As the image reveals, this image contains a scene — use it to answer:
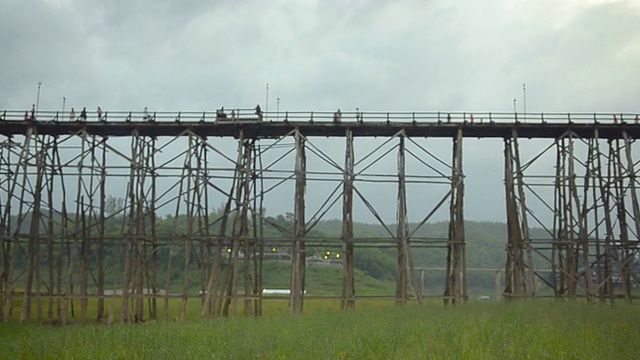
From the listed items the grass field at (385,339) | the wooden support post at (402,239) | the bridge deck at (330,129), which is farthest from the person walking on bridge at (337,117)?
the grass field at (385,339)

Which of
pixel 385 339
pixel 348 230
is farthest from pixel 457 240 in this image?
pixel 385 339

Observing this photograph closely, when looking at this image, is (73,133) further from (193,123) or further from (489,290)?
(489,290)

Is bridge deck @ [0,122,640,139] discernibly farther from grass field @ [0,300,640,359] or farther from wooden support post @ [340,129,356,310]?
grass field @ [0,300,640,359]

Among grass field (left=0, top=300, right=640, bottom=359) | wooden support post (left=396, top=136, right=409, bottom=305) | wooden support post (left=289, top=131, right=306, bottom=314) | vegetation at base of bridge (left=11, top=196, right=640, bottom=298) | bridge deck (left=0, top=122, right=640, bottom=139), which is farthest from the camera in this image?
vegetation at base of bridge (left=11, top=196, right=640, bottom=298)

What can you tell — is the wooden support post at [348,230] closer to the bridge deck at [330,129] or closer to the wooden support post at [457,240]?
the bridge deck at [330,129]

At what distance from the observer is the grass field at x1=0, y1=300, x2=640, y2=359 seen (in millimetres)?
13445

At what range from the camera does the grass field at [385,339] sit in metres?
13.4

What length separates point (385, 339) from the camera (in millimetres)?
15602

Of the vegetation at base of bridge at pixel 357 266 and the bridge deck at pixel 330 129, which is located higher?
the bridge deck at pixel 330 129

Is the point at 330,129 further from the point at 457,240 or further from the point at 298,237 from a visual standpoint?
the point at 457,240

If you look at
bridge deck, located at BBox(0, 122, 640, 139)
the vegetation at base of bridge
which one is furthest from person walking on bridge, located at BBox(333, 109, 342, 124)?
the vegetation at base of bridge

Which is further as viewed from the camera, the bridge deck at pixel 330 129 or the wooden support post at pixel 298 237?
the bridge deck at pixel 330 129

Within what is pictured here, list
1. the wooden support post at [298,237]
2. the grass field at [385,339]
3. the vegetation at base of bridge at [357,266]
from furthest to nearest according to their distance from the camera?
the vegetation at base of bridge at [357,266] < the wooden support post at [298,237] < the grass field at [385,339]

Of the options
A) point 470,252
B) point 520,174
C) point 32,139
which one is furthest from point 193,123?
point 470,252
